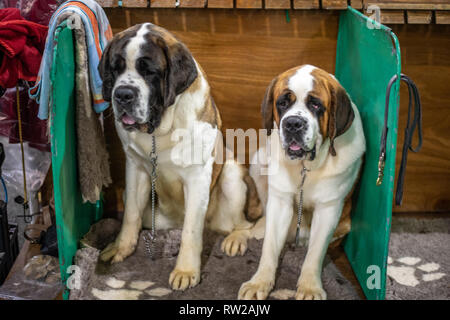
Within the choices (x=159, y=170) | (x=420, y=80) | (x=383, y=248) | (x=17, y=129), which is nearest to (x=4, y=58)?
(x=17, y=129)

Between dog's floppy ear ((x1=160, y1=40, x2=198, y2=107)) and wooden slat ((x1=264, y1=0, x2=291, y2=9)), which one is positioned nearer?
dog's floppy ear ((x1=160, y1=40, x2=198, y2=107))

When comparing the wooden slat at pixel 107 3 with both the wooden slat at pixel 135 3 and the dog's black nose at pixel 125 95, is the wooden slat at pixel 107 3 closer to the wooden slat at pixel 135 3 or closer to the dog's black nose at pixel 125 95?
the wooden slat at pixel 135 3

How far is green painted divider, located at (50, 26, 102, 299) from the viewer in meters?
1.94

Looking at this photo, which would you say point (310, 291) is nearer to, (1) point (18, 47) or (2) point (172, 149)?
(2) point (172, 149)

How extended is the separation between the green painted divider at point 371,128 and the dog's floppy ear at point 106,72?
3.39 ft

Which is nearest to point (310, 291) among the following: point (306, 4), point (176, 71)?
point (176, 71)

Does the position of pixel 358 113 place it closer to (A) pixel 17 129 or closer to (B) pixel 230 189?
(B) pixel 230 189

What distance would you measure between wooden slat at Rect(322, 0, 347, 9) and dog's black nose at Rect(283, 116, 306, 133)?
2.54ft

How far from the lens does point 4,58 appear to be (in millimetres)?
2072

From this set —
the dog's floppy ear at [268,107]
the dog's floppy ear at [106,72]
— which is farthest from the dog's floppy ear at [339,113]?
the dog's floppy ear at [106,72]

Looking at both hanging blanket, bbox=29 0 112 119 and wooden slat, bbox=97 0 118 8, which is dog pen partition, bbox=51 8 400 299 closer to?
hanging blanket, bbox=29 0 112 119

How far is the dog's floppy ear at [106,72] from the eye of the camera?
79.3 inches

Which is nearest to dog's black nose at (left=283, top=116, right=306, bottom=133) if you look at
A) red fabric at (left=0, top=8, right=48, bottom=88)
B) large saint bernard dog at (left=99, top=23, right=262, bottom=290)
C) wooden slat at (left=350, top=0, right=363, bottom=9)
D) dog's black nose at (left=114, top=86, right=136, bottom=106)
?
large saint bernard dog at (left=99, top=23, right=262, bottom=290)

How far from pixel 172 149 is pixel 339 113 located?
2.34 ft
